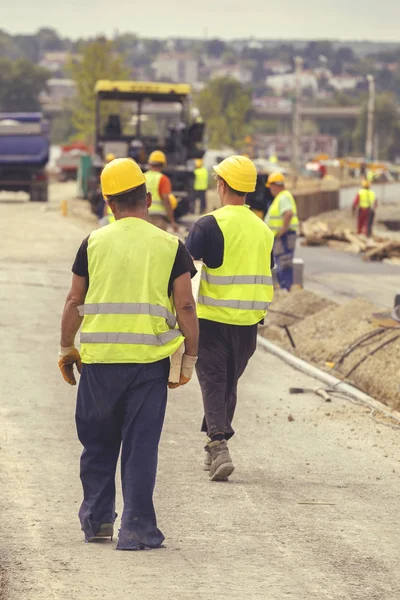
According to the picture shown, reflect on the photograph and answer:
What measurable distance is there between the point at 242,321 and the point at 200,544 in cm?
199

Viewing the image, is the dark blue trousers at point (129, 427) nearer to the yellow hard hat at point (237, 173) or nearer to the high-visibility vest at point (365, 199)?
the yellow hard hat at point (237, 173)

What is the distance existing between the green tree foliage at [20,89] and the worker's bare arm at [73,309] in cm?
17545

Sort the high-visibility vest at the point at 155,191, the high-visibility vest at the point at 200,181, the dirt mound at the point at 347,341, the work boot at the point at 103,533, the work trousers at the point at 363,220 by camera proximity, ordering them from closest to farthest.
→ the work boot at the point at 103,533 → the dirt mound at the point at 347,341 → the high-visibility vest at the point at 155,191 → the work trousers at the point at 363,220 → the high-visibility vest at the point at 200,181

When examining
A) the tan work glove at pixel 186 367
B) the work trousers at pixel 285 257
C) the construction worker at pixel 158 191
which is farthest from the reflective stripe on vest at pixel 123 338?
the construction worker at pixel 158 191

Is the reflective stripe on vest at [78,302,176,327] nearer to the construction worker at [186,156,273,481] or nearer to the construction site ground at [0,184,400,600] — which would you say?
the construction site ground at [0,184,400,600]

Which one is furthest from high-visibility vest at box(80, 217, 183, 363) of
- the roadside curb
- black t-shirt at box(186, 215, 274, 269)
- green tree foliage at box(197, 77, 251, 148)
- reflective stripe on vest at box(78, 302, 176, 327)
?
green tree foliage at box(197, 77, 251, 148)

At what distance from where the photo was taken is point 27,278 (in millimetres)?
19734

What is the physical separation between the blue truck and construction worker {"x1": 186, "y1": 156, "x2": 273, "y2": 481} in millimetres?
33918

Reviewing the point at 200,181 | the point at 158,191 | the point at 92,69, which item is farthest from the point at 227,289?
the point at 92,69

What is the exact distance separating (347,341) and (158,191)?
5.87 metres

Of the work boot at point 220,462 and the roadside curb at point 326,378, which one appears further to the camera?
the roadside curb at point 326,378

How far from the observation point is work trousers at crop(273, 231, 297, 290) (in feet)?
62.0

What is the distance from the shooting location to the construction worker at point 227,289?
811 cm

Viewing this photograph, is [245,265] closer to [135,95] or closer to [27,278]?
[27,278]
